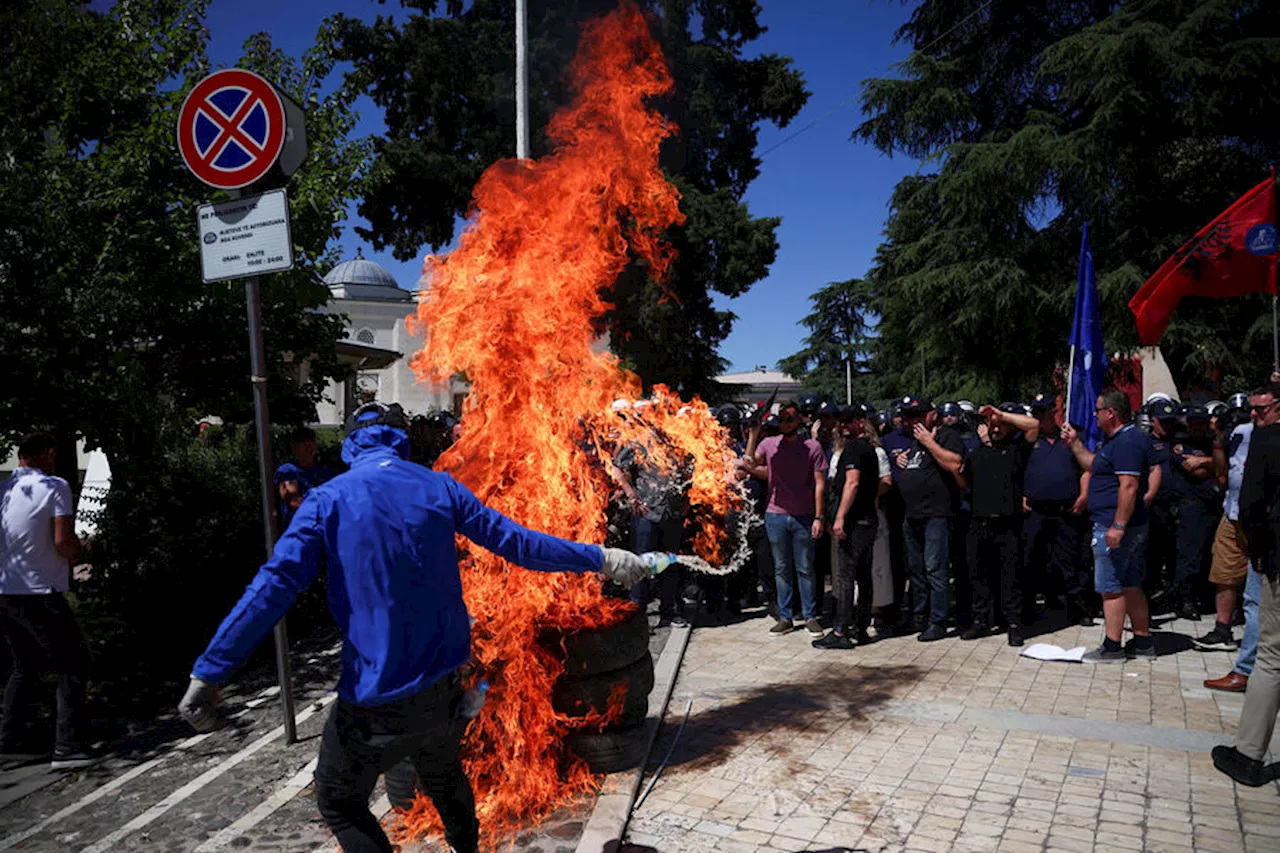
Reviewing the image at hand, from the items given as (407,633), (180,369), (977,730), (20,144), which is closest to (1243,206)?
(977,730)

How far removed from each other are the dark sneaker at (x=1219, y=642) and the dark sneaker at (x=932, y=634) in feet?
7.12

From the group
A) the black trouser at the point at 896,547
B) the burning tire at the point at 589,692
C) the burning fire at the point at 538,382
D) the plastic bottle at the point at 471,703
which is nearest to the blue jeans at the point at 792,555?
the black trouser at the point at 896,547

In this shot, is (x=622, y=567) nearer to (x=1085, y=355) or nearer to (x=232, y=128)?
(x=232, y=128)

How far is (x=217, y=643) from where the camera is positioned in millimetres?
2971

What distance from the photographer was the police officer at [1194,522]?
8.71 m

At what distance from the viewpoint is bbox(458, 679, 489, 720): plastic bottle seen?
339cm

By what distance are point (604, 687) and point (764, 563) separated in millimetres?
5129

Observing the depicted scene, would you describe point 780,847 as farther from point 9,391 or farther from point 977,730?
point 9,391

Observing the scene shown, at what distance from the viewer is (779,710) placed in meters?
6.08

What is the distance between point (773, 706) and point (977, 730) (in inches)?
55.1

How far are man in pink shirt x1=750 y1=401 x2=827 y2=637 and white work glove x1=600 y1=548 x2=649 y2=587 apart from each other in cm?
485

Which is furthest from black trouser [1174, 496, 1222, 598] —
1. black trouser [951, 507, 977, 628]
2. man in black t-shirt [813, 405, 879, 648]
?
man in black t-shirt [813, 405, 879, 648]

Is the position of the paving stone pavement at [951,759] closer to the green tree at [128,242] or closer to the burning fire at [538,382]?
the burning fire at [538,382]

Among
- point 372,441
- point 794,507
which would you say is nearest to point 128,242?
point 372,441
